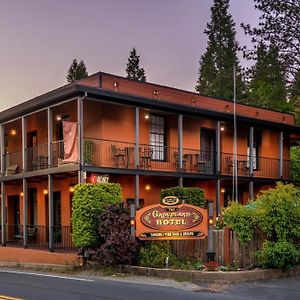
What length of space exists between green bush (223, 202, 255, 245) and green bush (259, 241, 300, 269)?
1.88 feet

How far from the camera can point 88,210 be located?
16953mm

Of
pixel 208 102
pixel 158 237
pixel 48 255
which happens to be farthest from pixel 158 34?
pixel 158 237

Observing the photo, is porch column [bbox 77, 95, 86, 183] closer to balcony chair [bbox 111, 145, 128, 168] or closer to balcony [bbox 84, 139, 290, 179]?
balcony [bbox 84, 139, 290, 179]

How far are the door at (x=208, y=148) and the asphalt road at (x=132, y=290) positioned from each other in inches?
445

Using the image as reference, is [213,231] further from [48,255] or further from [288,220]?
[48,255]

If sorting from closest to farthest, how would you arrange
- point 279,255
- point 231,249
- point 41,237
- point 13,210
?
point 279,255
point 231,249
point 41,237
point 13,210

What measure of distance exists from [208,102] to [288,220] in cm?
1252

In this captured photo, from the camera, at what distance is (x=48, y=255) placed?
19938 mm

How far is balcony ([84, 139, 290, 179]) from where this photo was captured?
2095 cm

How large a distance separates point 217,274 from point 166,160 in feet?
34.5

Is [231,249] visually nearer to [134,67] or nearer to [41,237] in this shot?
[41,237]

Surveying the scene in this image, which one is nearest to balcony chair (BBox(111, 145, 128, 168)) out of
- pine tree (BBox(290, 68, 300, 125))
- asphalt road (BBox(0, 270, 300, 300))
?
asphalt road (BBox(0, 270, 300, 300))

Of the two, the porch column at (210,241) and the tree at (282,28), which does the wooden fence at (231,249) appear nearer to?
the porch column at (210,241)

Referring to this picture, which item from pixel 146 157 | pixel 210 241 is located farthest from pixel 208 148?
pixel 210 241
